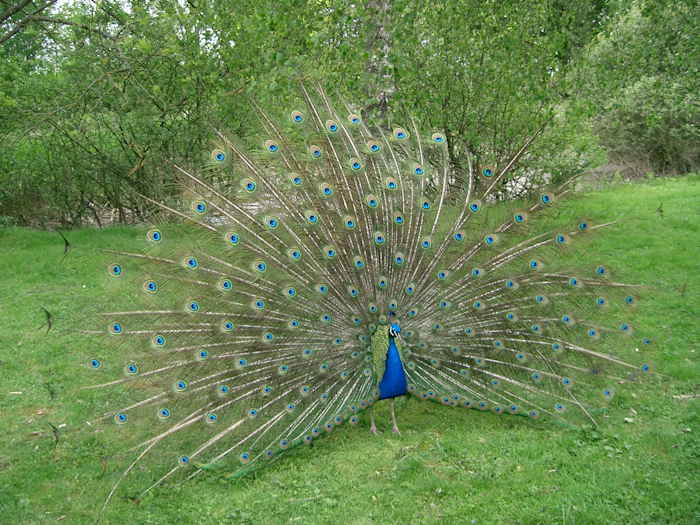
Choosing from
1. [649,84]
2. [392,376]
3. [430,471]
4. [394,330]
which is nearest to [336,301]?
[394,330]

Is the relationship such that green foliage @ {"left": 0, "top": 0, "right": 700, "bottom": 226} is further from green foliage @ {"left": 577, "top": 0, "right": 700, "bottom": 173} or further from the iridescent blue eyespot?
the iridescent blue eyespot

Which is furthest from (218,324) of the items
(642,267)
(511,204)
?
(642,267)

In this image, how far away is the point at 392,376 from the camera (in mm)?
4570

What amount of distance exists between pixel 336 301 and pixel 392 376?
28.0 inches

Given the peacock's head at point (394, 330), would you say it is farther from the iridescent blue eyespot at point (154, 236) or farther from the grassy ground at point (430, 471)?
the iridescent blue eyespot at point (154, 236)

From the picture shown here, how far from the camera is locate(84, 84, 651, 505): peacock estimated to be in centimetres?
436

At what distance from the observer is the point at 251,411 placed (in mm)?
4324

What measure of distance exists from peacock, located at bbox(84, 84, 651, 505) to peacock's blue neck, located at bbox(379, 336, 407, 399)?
0.01 meters

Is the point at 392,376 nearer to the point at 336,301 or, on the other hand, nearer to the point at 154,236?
the point at 336,301

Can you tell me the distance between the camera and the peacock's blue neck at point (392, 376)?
4531mm

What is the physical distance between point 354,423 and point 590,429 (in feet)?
5.87

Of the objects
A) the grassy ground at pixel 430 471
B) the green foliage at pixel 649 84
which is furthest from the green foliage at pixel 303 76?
the grassy ground at pixel 430 471

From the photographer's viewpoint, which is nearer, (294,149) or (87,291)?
(294,149)

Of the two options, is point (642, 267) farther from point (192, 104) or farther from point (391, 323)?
point (192, 104)
